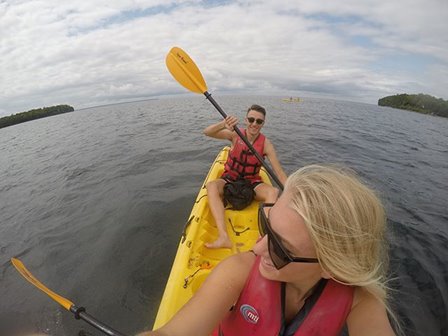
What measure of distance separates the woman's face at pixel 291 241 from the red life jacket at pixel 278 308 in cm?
18

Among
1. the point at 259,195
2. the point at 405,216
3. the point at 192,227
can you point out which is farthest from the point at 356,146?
the point at 192,227

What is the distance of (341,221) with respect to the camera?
3.76ft

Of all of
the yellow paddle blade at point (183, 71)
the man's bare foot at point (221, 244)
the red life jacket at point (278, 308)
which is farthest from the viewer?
the yellow paddle blade at point (183, 71)

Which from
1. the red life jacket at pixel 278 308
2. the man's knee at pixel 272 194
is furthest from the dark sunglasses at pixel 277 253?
the man's knee at pixel 272 194

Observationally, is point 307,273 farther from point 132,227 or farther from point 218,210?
point 132,227

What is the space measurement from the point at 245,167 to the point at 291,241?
3.66 m

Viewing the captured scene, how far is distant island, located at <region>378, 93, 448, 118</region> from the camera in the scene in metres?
54.9

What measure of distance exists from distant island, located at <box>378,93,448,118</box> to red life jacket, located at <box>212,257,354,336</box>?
67.1 metres

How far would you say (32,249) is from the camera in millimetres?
5523

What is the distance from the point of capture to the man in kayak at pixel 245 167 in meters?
4.38

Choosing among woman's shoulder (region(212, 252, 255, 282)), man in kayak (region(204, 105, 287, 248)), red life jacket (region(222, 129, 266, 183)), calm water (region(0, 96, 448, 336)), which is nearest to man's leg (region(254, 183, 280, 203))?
man in kayak (region(204, 105, 287, 248))

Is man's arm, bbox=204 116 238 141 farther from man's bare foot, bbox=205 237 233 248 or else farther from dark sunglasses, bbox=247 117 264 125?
man's bare foot, bbox=205 237 233 248

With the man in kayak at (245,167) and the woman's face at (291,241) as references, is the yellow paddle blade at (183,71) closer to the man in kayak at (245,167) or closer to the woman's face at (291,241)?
the man in kayak at (245,167)

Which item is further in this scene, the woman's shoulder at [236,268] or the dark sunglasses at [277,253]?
the woman's shoulder at [236,268]
